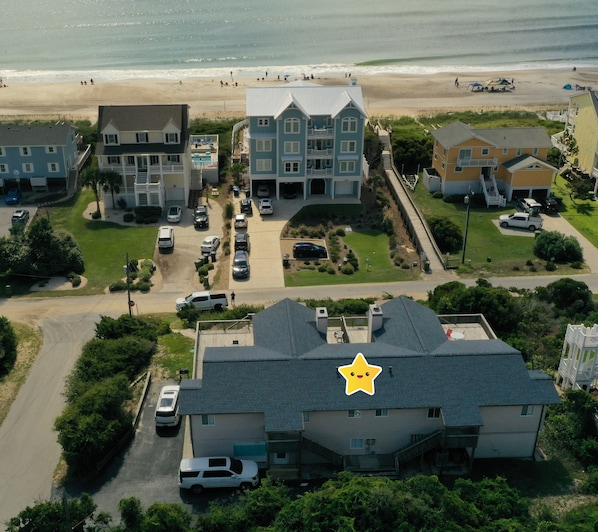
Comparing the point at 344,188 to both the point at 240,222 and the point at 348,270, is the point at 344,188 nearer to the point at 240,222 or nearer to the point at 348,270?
the point at 240,222

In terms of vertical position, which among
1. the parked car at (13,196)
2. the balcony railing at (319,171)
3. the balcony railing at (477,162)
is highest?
the balcony railing at (477,162)

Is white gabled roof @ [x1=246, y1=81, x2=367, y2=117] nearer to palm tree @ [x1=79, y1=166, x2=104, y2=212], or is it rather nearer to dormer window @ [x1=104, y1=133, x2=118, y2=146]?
dormer window @ [x1=104, y1=133, x2=118, y2=146]

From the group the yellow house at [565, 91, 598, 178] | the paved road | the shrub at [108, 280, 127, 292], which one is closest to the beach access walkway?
the paved road

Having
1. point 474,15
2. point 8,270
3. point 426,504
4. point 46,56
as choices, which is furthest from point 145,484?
point 474,15

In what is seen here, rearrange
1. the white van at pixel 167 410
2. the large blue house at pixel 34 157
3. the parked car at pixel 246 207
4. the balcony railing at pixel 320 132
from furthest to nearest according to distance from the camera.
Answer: the large blue house at pixel 34 157
the balcony railing at pixel 320 132
the parked car at pixel 246 207
the white van at pixel 167 410

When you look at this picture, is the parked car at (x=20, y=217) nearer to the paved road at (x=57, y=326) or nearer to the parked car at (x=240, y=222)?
the paved road at (x=57, y=326)

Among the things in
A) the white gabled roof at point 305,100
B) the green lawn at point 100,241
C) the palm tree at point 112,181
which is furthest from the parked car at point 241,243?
the palm tree at point 112,181
